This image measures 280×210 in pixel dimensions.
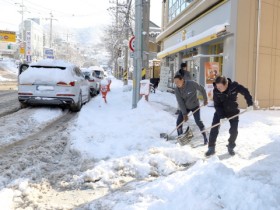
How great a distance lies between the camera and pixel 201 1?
690 inches

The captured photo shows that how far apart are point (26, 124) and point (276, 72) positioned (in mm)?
9698

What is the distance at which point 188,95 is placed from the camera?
25.1 ft

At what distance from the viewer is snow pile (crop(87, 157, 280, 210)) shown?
374 cm

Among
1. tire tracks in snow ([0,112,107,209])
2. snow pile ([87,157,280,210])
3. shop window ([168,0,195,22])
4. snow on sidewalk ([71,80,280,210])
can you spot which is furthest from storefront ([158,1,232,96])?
snow pile ([87,157,280,210])

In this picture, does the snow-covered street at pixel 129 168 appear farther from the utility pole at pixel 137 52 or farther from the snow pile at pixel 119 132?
the utility pole at pixel 137 52

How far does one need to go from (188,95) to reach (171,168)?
7.69 ft

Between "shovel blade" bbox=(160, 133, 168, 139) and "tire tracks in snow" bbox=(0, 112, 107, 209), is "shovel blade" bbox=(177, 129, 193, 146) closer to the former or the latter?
"shovel blade" bbox=(160, 133, 168, 139)

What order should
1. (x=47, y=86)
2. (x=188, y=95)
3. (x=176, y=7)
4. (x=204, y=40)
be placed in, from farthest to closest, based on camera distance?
(x=176, y=7) < (x=204, y=40) < (x=47, y=86) < (x=188, y=95)

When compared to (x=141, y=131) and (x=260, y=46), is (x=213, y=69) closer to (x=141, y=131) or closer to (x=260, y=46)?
(x=260, y=46)

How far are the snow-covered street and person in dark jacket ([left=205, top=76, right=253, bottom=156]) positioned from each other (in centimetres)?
27

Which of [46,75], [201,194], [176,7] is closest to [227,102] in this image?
[201,194]

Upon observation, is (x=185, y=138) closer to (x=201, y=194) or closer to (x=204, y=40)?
(x=201, y=194)

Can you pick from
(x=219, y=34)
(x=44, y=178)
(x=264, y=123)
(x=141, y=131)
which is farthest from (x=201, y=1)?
(x=44, y=178)

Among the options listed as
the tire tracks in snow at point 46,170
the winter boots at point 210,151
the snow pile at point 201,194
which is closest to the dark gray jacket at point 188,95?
the winter boots at point 210,151
